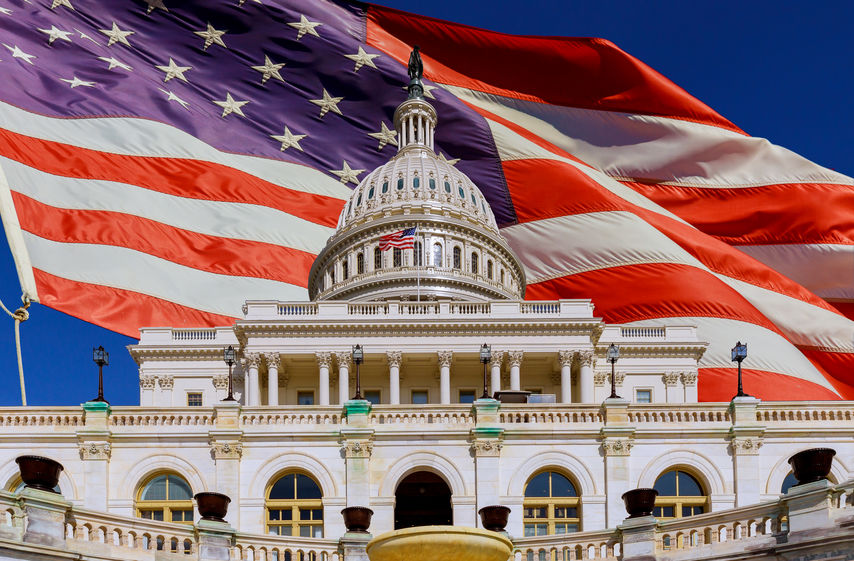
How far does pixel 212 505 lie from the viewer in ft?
103

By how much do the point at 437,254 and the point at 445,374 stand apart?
2644cm

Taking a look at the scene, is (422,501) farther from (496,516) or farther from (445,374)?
(445,374)

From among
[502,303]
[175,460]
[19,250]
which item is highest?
[502,303]

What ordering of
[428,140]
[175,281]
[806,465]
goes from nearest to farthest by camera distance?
[806,465], [175,281], [428,140]

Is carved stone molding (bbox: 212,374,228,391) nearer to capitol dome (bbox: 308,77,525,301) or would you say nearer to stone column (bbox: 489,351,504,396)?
capitol dome (bbox: 308,77,525,301)

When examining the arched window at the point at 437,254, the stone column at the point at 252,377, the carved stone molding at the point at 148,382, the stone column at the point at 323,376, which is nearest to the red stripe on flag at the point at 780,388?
the stone column at the point at 323,376

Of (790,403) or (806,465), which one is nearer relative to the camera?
(806,465)

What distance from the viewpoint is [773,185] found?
197 ft

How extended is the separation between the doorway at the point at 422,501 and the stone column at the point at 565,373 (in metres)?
31.1

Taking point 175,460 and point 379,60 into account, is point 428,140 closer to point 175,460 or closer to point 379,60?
point 379,60

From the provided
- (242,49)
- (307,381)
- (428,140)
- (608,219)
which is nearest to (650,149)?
(608,219)

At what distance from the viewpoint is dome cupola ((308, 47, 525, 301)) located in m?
94.6

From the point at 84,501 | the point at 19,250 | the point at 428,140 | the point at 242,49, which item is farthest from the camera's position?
the point at 428,140

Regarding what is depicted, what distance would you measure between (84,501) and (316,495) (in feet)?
26.3
